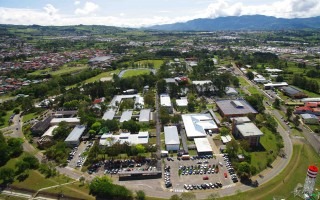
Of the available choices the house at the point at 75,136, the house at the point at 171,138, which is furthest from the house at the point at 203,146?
the house at the point at 75,136

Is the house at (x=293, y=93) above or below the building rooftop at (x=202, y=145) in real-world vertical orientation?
above

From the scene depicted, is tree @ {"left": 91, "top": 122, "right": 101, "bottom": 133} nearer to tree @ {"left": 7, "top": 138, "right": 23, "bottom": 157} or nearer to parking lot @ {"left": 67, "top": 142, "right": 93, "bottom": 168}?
parking lot @ {"left": 67, "top": 142, "right": 93, "bottom": 168}

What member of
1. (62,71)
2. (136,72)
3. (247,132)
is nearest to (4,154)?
(247,132)

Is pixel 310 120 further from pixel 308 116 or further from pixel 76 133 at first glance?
pixel 76 133

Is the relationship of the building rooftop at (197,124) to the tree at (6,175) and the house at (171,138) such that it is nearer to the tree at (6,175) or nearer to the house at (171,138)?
the house at (171,138)

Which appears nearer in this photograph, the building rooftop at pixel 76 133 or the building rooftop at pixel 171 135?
the building rooftop at pixel 171 135
